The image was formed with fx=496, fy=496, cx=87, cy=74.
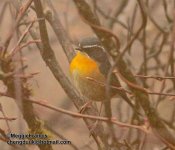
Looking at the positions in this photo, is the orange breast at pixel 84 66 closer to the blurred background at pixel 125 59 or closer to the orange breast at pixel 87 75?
the orange breast at pixel 87 75

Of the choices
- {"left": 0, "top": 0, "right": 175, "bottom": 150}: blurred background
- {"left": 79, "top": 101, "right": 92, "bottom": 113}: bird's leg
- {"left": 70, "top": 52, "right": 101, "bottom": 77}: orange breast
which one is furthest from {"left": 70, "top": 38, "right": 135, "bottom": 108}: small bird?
{"left": 79, "top": 101, "right": 92, "bottom": 113}: bird's leg

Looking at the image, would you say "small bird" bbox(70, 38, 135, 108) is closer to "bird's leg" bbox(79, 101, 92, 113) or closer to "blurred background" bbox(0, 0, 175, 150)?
"blurred background" bbox(0, 0, 175, 150)

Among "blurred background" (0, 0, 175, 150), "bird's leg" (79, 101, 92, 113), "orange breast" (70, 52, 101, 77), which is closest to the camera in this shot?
"bird's leg" (79, 101, 92, 113)

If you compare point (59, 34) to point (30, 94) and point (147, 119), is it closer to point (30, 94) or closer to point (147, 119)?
point (30, 94)

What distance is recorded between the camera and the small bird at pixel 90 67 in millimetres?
3016

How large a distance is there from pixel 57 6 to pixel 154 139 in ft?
14.4

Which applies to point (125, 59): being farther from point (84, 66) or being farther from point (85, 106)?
point (85, 106)

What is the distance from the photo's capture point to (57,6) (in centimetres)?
593

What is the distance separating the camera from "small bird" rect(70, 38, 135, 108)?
3.02m

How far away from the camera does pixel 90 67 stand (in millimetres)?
3123

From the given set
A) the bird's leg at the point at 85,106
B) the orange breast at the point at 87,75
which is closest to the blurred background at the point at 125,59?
the bird's leg at the point at 85,106

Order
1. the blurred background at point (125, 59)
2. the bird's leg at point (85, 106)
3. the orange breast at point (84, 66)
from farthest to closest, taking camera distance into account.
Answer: the orange breast at point (84, 66), the blurred background at point (125, 59), the bird's leg at point (85, 106)

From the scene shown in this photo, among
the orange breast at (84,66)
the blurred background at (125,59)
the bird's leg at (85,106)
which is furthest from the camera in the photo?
the orange breast at (84,66)

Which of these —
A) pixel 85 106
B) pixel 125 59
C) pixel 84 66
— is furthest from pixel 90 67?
pixel 85 106
